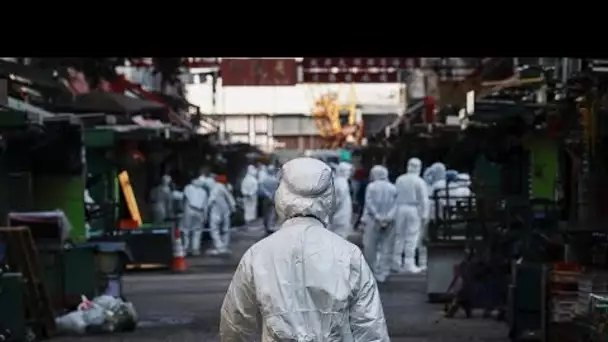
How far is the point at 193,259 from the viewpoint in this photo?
2862 centimetres

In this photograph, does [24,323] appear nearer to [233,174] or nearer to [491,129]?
[491,129]

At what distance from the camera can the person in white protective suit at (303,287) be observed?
606cm

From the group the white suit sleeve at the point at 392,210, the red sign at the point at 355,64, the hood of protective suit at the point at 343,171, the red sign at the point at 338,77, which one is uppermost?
the red sign at the point at 355,64

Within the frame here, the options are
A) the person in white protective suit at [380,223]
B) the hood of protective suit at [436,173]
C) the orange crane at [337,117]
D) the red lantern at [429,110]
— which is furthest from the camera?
the orange crane at [337,117]

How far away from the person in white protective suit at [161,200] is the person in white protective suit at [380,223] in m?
6.64

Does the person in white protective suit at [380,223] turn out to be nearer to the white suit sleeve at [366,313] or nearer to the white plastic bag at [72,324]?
the white plastic bag at [72,324]

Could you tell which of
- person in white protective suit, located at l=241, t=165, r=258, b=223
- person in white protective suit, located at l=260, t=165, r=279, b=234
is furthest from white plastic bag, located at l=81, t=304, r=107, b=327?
person in white protective suit, located at l=241, t=165, r=258, b=223

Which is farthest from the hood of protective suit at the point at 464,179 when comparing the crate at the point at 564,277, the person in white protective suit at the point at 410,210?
the crate at the point at 564,277

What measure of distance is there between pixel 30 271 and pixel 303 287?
885 centimetres

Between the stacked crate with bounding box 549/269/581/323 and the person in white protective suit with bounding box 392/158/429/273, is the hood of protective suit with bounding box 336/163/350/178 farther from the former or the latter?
the stacked crate with bounding box 549/269/581/323

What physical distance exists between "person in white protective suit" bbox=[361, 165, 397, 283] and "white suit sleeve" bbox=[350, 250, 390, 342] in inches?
650

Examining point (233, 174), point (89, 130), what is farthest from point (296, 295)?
point (233, 174)

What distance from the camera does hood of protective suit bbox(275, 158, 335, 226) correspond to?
630 centimetres

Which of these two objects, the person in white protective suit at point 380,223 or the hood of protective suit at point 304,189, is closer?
the hood of protective suit at point 304,189
